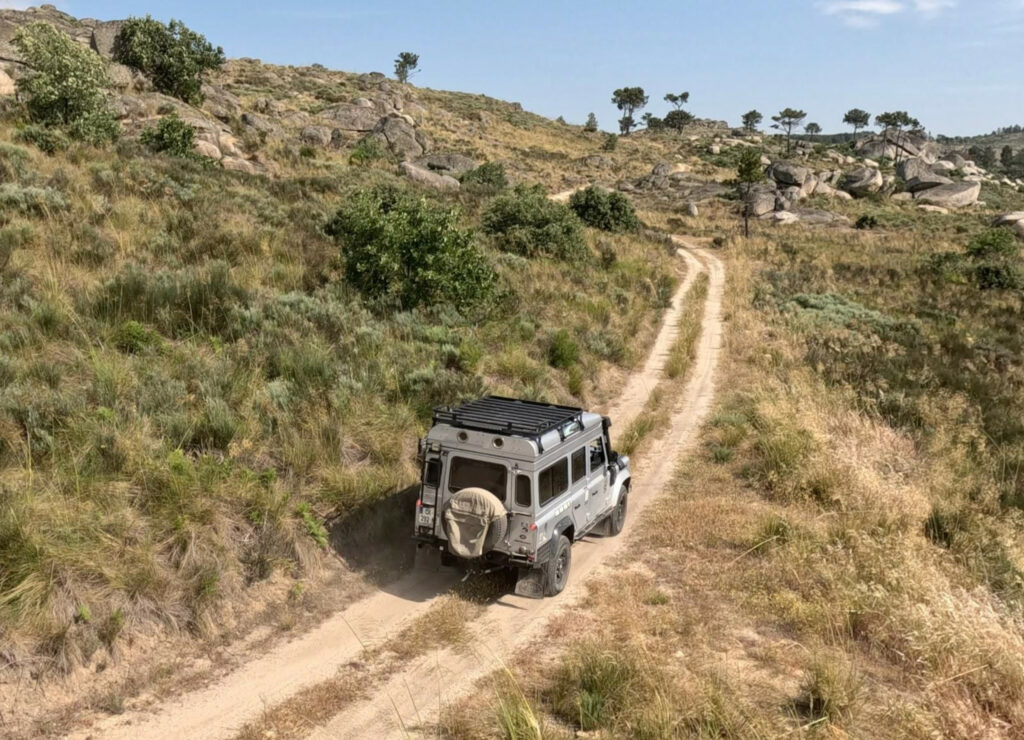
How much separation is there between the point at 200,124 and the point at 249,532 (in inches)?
1209

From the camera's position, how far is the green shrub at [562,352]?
60.6ft

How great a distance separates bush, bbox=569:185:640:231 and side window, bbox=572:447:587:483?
34676 millimetres

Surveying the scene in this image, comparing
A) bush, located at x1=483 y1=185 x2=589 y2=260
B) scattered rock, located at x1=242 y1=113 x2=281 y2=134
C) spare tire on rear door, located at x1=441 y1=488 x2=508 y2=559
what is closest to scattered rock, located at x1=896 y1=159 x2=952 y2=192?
bush, located at x1=483 y1=185 x2=589 y2=260

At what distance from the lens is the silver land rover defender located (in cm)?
880

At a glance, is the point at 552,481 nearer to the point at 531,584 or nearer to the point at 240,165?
the point at 531,584

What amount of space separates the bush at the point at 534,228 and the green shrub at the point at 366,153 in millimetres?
13224

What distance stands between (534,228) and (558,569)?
73.7ft

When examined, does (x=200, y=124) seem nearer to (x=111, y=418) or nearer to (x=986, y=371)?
(x=111, y=418)

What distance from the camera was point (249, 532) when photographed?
9.13m

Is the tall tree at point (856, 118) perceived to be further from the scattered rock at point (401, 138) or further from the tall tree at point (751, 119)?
the scattered rock at point (401, 138)

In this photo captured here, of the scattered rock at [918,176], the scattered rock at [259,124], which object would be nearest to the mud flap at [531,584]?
the scattered rock at [259,124]

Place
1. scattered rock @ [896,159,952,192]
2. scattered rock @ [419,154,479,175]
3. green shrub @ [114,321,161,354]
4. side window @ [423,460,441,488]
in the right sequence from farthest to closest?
scattered rock @ [896,159,952,192] < scattered rock @ [419,154,479,175] < green shrub @ [114,321,161,354] < side window @ [423,460,441,488]

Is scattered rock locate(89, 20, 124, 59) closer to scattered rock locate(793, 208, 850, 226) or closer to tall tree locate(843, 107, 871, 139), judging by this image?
scattered rock locate(793, 208, 850, 226)

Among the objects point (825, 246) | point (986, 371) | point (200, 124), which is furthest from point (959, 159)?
point (200, 124)
